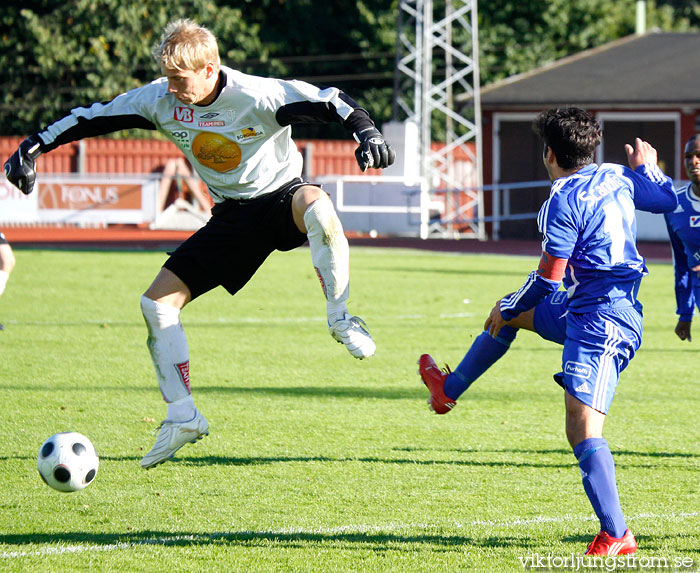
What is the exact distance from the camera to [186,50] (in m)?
5.02

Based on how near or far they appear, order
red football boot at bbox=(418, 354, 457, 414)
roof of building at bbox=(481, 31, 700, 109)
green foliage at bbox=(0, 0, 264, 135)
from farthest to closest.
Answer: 1. green foliage at bbox=(0, 0, 264, 135)
2. roof of building at bbox=(481, 31, 700, 109)
3. red football boot at bbox=(418, 354, 457, 414)

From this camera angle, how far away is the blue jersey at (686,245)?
630 centimetres

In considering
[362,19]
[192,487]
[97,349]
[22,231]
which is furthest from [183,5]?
[192,487]

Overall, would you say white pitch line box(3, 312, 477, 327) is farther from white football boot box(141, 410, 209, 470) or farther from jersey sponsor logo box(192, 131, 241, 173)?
white football boot box(141, 410, 209, 470)

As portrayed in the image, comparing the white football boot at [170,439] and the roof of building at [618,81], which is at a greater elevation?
the roof of building at [618,81]

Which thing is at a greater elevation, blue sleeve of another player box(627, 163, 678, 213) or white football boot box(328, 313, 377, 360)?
blue sleeve of another player box(627, 163, 678, 213)

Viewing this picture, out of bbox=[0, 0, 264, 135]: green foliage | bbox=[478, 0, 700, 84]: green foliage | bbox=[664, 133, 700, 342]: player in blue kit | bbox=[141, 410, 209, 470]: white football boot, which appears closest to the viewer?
bbox=[141, 410, 209, 470]: white football boot

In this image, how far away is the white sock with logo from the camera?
209 inches

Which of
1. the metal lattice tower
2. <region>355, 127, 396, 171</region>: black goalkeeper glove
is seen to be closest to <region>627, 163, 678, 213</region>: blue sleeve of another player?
<region>355, 127, 396, 171</region>: black goalkeeper glove

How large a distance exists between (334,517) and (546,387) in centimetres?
388

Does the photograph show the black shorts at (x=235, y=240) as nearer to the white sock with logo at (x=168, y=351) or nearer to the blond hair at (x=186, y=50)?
the white sock with logo at (x=168, y=351)

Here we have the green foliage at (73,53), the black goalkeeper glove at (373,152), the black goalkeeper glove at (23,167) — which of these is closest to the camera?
the black goalkeeper glove at (373,152)

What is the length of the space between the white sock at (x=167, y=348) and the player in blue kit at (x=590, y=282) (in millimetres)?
1666

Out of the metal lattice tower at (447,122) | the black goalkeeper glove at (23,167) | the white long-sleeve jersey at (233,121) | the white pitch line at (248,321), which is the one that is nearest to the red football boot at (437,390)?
the white long-sleeve jersey at (233,121)
